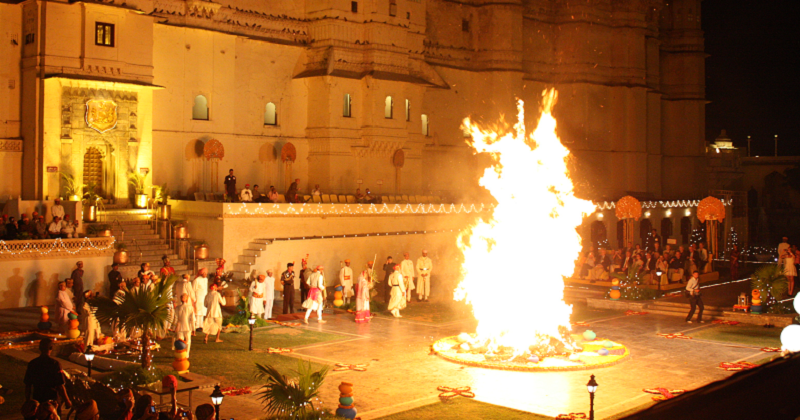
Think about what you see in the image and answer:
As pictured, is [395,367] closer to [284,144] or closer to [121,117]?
[121,117]

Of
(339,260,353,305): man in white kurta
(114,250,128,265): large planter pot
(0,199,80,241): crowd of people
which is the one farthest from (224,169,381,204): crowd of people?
(0,199,80,241): crowd of people

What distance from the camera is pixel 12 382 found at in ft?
46.9

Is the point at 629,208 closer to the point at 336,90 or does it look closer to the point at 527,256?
the point at 336,90

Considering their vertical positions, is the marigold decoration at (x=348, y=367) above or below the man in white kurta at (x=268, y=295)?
below

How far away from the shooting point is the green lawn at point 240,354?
52.1 feet

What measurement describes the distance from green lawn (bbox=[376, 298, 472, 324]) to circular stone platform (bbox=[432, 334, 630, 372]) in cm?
476

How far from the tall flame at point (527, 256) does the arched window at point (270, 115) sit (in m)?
19.9

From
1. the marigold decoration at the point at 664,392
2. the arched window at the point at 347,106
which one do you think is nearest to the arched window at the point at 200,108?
the arched window at the point at 347,106

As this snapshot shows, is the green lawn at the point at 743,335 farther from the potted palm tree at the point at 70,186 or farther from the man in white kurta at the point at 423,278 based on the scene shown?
the potted palm tree at the point at 70,186

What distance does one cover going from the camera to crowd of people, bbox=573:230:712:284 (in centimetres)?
3008

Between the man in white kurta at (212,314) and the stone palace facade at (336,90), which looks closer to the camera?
the man in white kurta at (212,314)

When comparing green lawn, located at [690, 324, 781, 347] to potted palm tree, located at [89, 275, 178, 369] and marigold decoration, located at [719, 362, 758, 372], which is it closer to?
marigold decoration, located at [719, 362, 758, 372]

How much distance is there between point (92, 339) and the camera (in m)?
17.5

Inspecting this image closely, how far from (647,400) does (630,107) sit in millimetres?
40715
